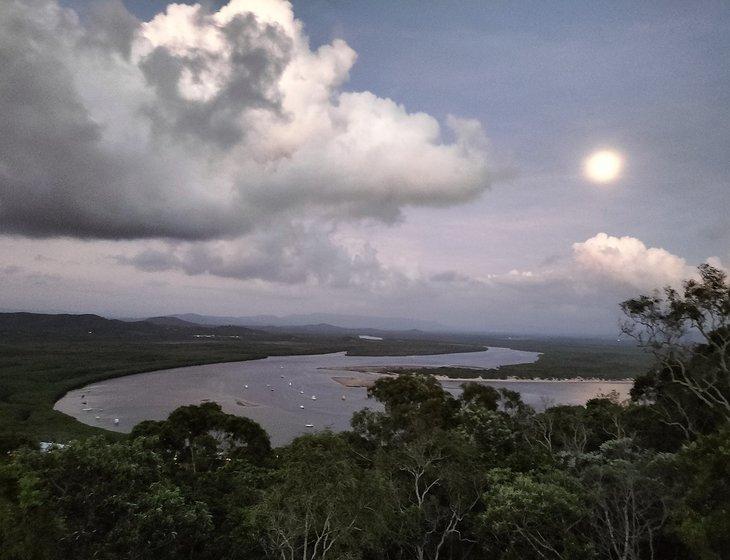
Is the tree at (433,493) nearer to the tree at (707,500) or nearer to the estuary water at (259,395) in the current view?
the tree at (707,500)

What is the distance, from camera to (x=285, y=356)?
6284 inches

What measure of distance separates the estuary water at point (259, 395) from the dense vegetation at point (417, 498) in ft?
66.2

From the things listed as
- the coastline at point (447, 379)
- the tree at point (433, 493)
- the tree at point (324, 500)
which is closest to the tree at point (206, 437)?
the tree at point (433, 493)

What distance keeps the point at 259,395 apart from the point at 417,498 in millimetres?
63444

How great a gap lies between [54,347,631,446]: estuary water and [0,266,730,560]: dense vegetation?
20.2 m

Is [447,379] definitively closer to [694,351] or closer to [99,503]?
[694,351]

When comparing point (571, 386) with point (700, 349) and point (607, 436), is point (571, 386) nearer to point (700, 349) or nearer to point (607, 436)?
point (607, 436)

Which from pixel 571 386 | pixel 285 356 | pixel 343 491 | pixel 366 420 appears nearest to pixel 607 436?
pixel 366 420

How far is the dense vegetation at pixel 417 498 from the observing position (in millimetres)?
11250

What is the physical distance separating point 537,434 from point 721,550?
21.2 metres

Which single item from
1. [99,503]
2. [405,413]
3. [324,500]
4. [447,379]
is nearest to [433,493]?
[324,500]

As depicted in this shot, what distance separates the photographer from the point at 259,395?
76625 millimetres

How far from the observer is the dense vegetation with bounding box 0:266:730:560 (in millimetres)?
11250

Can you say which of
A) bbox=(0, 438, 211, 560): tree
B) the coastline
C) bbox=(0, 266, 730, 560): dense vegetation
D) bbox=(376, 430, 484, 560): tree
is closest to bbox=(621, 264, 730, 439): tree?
bbox=(0, 266, 730, 560): dense vegetation
